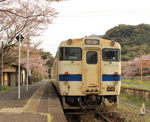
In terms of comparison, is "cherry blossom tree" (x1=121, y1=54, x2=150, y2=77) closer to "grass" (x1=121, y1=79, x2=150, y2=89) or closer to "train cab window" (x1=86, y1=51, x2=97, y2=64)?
"grass" (x1=121, y1=79, x2=150, y2=89)

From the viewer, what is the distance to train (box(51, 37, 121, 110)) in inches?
270

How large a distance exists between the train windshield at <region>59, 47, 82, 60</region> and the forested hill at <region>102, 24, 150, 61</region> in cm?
3163

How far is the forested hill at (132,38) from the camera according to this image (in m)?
39.0

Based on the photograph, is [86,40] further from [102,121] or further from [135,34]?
[135,34]

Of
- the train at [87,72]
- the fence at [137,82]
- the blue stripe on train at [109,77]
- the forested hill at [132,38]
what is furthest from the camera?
the forested hill at [132,38]

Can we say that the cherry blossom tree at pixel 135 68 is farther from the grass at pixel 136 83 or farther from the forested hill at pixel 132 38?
the grass at pixel 136 83

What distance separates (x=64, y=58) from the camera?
275 inches

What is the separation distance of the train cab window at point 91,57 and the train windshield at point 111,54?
14.6 inches

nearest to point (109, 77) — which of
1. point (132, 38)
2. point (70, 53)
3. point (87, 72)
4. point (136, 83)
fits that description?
point (87, 72)

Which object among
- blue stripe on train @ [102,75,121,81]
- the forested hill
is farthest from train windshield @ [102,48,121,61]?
the forested hill

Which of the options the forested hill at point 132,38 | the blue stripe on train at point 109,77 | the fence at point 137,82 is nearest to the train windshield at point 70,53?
the blue stripe on train at point 109,77

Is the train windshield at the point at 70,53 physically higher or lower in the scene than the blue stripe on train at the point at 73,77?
higher

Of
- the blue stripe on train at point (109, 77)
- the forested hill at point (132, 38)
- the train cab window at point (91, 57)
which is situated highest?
the forested hill at point (132, 38)

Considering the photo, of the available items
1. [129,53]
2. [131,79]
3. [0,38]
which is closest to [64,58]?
[0,38]
